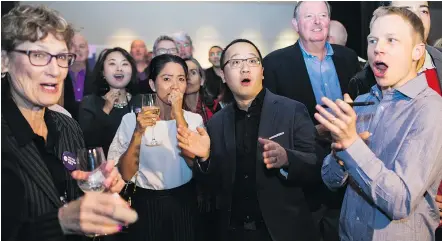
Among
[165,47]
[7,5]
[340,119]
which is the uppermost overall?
[7,5]

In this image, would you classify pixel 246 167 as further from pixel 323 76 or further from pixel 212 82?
pixel 212 82

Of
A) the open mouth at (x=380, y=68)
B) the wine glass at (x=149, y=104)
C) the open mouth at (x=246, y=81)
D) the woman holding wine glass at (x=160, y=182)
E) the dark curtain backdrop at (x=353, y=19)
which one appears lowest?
the woman holding wine glass at (x=160, y=182)

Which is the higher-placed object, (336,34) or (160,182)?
(336,34)

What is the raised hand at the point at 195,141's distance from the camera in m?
2.55

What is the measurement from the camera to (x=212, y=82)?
18.6ft

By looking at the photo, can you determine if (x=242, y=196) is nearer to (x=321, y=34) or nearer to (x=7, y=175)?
(x=7, y=175)

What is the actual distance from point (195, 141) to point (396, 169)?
1.17 m

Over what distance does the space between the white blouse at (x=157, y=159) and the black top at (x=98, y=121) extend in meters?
0.71

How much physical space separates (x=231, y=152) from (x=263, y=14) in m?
6.55

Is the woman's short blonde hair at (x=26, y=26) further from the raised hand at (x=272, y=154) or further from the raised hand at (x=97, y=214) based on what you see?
the raised hand at (x=272, y=154)

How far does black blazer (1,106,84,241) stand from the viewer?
1579mm

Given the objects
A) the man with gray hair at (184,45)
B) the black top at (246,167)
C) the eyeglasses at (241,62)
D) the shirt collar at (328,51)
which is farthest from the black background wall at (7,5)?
the black top at (246,167)

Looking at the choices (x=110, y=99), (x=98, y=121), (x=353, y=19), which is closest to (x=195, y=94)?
(x=110, y=99)

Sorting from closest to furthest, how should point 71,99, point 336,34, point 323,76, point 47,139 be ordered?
point 47,139 → point 323,76 → point 71,99 → point 336,34
